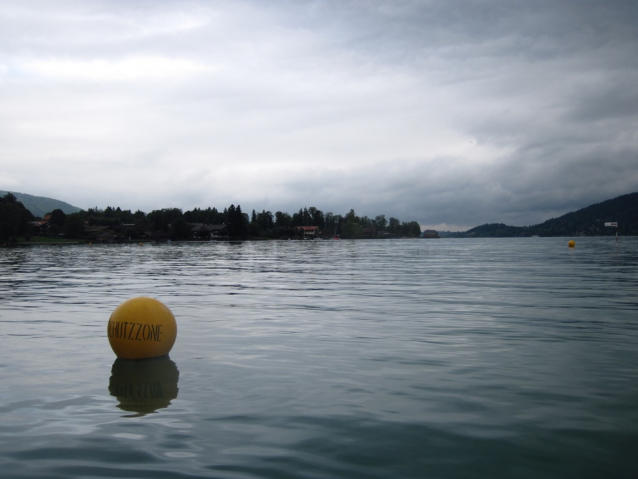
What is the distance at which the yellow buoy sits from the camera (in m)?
11.4

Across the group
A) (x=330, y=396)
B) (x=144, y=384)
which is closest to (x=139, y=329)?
(x=144, y=384)

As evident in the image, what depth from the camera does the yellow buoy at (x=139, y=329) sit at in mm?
11359

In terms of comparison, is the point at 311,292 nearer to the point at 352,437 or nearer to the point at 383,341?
the point at 383,341

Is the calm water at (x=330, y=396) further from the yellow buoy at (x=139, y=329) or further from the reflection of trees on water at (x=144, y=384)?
the yellow buoy at (x=139, y=329)

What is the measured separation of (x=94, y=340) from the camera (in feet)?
46.6

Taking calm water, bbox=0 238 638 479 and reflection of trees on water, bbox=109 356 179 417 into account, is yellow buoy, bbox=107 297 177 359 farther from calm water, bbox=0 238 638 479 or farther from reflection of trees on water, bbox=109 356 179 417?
calm water, bbox=0 238 638 479

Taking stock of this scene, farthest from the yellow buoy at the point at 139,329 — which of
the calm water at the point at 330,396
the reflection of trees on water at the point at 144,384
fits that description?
the calm water at the point at 330,396

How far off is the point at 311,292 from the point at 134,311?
15.2 m

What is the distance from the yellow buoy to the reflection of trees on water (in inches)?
10.1

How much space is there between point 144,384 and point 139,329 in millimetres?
1652

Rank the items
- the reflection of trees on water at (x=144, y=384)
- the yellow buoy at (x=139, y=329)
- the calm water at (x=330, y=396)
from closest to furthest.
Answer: the calm water at (x=330, y=396), the reflection of trees on water at (x=144, y=384), the yellow buoy at (x=139, y=329)

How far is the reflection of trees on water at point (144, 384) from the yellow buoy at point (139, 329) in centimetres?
26

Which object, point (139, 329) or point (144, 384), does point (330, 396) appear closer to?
point (144, 384)

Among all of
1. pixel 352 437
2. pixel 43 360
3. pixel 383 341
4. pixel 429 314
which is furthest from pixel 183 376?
pixel 429 314
